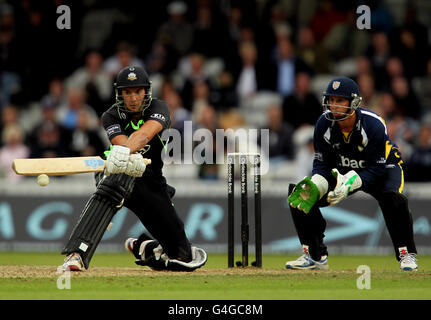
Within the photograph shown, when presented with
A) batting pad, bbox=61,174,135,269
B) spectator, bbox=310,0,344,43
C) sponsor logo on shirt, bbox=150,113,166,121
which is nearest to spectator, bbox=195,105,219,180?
spectator, bbox=310,0,344,43

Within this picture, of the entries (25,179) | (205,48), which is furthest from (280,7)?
(25,179)

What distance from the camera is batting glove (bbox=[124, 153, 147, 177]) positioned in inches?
306

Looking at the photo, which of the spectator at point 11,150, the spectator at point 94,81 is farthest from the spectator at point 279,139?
the spectator at point 11,150

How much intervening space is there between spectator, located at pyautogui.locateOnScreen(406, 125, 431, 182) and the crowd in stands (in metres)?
0.18

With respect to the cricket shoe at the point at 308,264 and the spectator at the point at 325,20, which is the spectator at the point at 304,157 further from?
the cricket shoe at the point at 308,264

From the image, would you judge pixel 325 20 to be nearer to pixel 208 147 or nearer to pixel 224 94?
pixel 224 94

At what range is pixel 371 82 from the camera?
14555 millimetres

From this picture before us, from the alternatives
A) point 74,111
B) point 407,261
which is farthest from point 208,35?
point 407,261

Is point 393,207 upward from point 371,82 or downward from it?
downward

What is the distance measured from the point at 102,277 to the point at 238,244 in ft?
17.8

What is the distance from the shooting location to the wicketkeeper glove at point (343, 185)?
8.20m

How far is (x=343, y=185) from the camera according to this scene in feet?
27.1

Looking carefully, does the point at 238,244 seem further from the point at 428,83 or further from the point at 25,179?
the point at 428,83

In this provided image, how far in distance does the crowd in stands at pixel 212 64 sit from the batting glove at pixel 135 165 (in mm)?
5642
